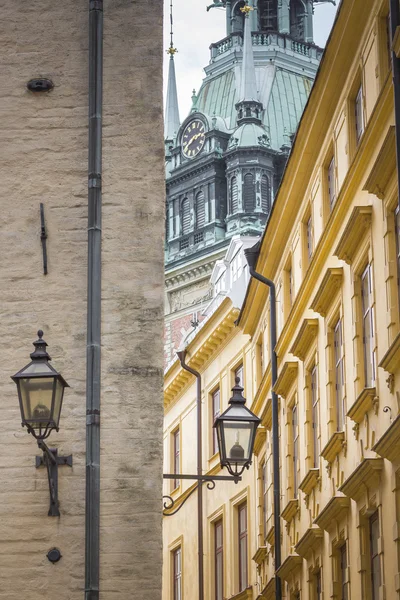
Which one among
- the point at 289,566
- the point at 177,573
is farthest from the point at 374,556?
the point at 177,573

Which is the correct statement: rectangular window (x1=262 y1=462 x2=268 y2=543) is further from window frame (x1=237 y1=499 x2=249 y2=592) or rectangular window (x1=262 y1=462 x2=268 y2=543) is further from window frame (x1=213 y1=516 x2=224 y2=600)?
window frame (x1=213 y1=516 x2=224 y2=600)

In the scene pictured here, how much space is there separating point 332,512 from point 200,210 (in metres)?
82.2

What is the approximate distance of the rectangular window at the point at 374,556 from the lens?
67.3 feet

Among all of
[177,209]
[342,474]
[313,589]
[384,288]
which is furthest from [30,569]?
[177,209]

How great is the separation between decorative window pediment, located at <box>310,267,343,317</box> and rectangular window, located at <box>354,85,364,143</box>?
6.67 ft

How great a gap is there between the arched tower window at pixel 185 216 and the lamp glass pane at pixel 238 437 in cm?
8722

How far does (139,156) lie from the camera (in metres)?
16.6

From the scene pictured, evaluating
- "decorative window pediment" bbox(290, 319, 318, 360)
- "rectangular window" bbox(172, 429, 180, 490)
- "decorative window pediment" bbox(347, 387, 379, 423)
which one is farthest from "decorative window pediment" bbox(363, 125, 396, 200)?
"rectangular window" bbox(172, 429, 180, 490)

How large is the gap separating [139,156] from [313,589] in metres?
11.1

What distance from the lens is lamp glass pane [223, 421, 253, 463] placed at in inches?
674

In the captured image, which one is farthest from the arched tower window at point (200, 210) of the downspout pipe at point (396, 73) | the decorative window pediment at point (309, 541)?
the downspout pipe at point (396, 73)

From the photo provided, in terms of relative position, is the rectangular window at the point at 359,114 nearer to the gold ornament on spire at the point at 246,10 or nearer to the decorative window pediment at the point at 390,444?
the decorative window pediment at the point at 390,444

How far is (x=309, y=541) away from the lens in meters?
25.0

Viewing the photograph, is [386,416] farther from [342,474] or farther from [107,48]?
[107,48]
